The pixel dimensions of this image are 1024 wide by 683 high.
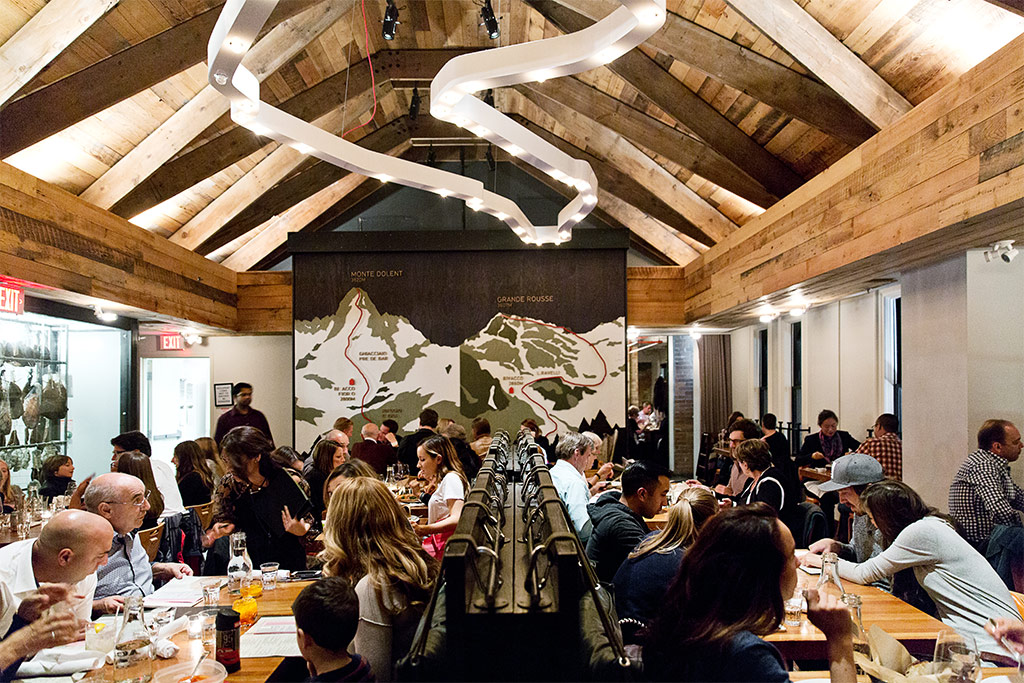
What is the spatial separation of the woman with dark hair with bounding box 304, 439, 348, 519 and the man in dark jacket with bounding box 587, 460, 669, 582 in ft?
7.68

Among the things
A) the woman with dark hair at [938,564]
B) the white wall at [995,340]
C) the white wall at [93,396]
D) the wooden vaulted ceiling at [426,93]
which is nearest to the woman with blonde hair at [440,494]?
the woman with dark hair at [938,564]

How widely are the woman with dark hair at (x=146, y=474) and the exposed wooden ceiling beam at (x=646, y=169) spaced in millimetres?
6004

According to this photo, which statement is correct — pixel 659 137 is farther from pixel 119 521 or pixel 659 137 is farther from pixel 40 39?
pixel 119 521

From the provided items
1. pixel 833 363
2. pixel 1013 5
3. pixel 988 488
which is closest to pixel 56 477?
pixel 988 488

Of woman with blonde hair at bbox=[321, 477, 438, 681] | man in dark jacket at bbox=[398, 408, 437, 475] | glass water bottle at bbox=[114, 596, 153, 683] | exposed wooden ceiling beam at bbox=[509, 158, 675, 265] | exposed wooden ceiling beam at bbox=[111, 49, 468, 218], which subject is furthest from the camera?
exposed wooden ceiling beam at bbox=[509, 158, 675, 265]

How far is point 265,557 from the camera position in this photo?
13.9 ft

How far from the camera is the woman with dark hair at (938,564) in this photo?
3164 millimetres

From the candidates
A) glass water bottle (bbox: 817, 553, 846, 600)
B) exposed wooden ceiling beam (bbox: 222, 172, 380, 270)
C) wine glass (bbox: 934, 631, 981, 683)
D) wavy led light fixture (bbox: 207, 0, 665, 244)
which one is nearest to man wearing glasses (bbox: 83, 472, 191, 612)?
wavy led light fixture (bbox: 207, 0, 665, 244)

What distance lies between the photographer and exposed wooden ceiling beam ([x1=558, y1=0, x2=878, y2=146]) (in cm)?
576

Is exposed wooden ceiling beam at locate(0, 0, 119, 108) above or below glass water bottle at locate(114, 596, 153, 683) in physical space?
above

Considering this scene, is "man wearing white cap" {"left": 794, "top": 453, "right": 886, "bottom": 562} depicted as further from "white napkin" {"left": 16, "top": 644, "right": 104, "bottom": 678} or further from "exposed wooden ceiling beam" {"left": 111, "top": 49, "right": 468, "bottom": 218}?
"exposed wooden ceiling beam" {"left": 111, "top": 49, "right": 468, "bottom": 218}

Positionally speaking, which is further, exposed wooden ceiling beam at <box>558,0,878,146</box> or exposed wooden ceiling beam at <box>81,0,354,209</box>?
exposed wooden ceiling beam at <box>81,0,354,209</box>

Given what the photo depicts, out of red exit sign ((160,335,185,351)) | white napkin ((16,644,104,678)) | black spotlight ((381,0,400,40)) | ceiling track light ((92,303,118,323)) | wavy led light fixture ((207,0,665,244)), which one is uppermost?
black spotlight ((381,0,400,40))

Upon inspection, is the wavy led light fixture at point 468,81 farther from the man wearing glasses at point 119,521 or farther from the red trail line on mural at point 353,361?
the red trail line on mural at point 353,361
